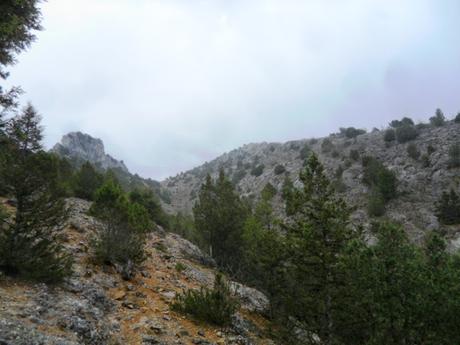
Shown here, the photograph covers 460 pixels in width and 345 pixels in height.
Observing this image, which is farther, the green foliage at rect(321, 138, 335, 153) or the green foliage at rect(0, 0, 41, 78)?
the green foliage at rect(321, 138, 335, 153)

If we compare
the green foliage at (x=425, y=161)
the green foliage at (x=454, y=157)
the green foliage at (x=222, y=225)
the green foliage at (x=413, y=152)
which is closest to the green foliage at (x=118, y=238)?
the green foliage at (x=222, y=225)

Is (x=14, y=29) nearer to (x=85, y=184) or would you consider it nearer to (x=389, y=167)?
(x=85, y=184)

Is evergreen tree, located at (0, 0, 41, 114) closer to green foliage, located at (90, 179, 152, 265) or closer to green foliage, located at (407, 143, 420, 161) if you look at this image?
green foliage, located at (90, 179, 152, 265)

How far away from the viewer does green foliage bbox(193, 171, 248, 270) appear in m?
32.0

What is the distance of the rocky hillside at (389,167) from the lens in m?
51.7

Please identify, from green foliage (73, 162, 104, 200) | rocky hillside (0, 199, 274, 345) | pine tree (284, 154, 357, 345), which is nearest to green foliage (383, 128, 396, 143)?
green foliage (73, 162, 104, 200)

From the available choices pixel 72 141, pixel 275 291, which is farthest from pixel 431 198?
pixel 72 141

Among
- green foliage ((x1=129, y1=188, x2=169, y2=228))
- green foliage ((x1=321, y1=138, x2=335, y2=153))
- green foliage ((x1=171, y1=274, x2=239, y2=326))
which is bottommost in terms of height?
green foliage ((x1=171, y1=274, x2=239, y2=326))

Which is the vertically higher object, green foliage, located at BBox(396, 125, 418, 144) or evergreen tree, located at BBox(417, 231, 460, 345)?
green foliage, located at BBox(396, 125, 418, 144)

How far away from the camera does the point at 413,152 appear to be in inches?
2571

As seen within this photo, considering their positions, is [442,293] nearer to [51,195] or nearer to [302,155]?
[51,195]

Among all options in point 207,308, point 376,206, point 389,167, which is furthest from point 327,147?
point 207,308

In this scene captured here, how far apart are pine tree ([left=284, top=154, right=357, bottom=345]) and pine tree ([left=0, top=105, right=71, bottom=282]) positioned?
10.1 m

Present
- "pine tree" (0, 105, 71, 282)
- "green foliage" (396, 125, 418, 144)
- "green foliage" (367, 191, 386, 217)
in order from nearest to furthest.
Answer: "pine tree" (0, 105, 71, 282) < "green foliage" (367, 191, 386, 217) < "green foliage" (396, 125, 418, 144)
